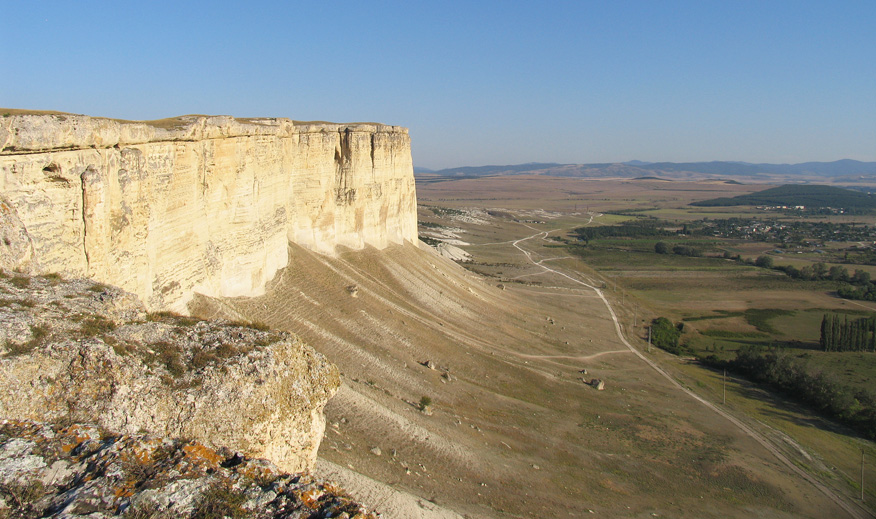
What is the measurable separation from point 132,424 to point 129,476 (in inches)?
65.3

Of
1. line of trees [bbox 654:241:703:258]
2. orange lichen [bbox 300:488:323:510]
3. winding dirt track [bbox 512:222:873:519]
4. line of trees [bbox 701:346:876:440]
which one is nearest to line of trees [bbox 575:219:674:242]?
line of trees [bbox 654:241:703:258]

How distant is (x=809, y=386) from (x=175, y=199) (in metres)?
32.8

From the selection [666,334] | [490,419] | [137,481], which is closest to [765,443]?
[490,419]

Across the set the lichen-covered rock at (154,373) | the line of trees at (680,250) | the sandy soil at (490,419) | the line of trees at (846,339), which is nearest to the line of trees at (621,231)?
the line of trees at (680,250)

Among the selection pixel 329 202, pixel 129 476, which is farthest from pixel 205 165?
pixel 129 476

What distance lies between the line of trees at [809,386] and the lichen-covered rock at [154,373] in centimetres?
3037

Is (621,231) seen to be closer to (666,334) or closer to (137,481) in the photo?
(666,334)

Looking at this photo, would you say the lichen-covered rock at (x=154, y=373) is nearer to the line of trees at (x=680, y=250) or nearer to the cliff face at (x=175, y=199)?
the cliff face at (x=175, y=199)

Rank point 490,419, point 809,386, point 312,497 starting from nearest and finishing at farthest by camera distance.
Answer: point 312,497 → point 490,419 → point 809,386

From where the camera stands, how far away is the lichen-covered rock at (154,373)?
6.79 m

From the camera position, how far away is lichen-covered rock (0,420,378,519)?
5.08 m

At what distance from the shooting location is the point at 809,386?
31609mm

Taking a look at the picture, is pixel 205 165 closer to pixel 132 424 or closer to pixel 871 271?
pixel 132 424

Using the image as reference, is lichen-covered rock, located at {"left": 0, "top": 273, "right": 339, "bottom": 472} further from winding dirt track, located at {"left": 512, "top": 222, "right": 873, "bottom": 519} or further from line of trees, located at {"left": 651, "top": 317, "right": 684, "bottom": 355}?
line of trees, located at {"left": 651, "top": 317, "right": 684, "bottom": 355}
